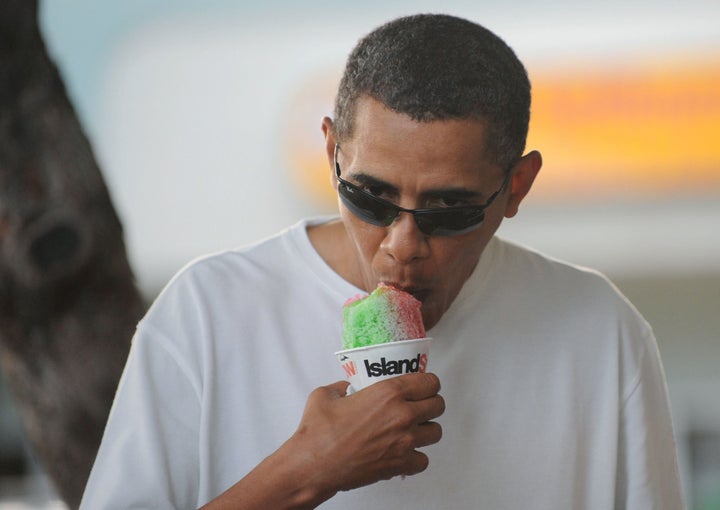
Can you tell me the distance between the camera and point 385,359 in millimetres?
2479

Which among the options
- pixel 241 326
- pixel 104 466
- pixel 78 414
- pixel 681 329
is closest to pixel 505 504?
pixel 241 326

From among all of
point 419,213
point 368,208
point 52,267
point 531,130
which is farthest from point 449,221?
point 531,130

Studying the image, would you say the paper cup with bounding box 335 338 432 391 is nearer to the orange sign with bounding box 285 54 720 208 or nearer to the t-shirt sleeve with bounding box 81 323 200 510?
the t-shirt sleeve with bounding box 81 323 200 510

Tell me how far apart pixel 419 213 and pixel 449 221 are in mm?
84

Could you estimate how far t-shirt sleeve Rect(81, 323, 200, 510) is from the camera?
270cm

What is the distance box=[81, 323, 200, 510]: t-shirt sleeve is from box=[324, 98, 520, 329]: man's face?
21.2 inches

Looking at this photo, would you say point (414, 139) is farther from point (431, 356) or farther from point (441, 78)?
point (431, 356)

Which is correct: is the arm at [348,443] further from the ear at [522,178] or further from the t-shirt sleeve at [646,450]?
the t-shirt sleeve at [646,450]

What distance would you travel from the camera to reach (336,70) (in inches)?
479

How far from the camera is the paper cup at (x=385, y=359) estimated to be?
247cm

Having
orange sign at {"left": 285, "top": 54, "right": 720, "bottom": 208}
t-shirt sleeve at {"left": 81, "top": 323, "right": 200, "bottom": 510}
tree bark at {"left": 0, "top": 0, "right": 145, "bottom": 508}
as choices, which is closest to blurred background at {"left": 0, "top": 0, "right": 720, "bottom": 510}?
orange sign at {"left": 285, "top": 54, "right": 720, "bottom": 208}

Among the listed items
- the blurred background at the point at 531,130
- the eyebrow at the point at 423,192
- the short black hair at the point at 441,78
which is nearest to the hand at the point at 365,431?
the eyebrow at the point at 423,192

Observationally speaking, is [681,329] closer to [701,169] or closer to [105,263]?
[701,169]

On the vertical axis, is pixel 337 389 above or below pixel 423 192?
below
